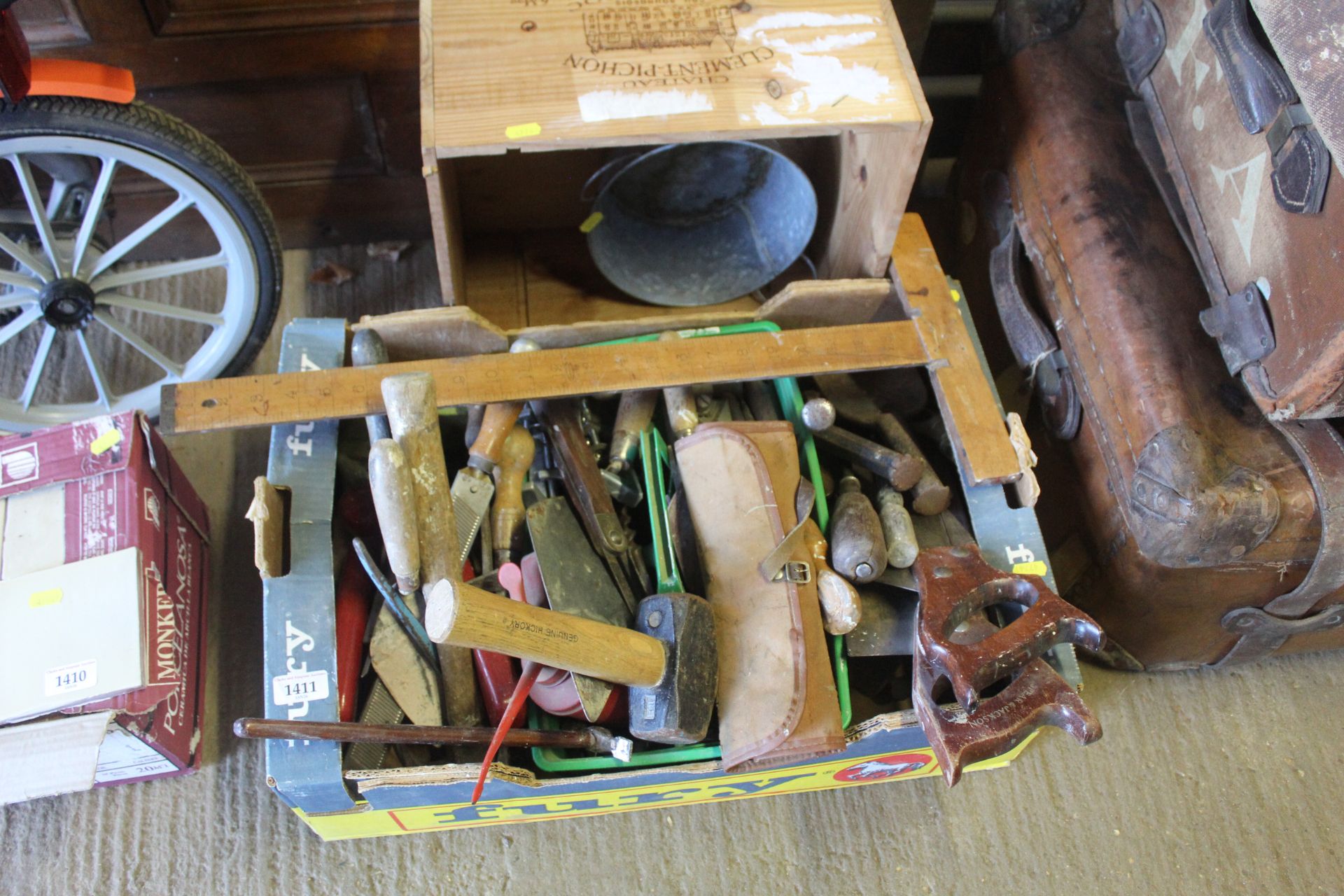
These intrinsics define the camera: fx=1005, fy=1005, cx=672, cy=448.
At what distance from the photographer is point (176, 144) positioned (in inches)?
56.2

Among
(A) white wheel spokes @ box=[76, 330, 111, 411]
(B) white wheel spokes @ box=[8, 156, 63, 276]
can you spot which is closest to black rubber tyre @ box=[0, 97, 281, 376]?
(B) white wheel spokes @ box=[8, 156, 63, 276]

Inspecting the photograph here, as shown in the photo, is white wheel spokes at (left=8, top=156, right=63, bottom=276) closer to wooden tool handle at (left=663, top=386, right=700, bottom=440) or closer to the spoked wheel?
the spoked wheel

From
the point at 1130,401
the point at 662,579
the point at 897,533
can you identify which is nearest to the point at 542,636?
the point at 662,579

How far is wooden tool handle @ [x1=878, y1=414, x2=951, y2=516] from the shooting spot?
1.44 meters

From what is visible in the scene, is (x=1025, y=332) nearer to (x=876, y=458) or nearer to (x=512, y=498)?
(x=876, y=458)

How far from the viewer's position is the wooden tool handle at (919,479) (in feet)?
4.71

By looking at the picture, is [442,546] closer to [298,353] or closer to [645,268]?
[298,353]

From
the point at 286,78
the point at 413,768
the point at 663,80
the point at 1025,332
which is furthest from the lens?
the point at 286,78

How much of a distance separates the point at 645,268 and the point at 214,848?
3.76 feet

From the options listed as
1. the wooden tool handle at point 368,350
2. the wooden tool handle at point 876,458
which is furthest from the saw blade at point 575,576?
the wooden tool handle at point 876,458

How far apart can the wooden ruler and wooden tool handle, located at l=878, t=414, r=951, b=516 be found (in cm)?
10

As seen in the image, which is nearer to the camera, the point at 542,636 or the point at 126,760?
the point at 542,636

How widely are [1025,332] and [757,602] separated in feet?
2.13

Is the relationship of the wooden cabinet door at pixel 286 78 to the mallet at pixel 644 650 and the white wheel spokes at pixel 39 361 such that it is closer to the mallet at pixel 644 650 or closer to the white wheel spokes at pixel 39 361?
the white wheel spokes at pixel 39 361
